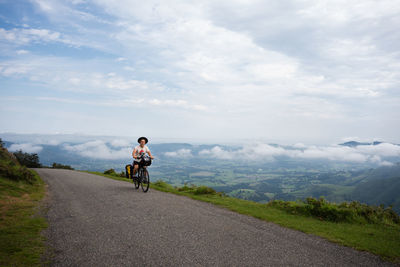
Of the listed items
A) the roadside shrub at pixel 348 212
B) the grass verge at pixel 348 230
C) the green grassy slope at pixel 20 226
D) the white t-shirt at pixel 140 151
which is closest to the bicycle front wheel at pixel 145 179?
the white t-shirt at pixel 140 151

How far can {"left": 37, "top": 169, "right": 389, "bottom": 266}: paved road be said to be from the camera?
15.9ft

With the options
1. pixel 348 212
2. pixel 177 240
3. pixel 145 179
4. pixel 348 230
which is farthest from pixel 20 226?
pixel 348 212

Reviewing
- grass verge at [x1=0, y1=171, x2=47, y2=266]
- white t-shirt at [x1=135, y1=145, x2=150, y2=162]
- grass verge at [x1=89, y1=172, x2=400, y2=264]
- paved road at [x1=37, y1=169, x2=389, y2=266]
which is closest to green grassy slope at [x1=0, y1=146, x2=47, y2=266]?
grass verge at [x1=0, y1=171, x2=47, y2=266]

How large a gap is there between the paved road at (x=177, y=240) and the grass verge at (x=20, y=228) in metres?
0.35

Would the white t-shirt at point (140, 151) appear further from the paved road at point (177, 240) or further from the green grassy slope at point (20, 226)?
the green grassy slope at point (20, 226)

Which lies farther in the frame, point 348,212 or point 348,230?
point 348,212

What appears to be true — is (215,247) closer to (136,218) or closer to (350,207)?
(136,218)

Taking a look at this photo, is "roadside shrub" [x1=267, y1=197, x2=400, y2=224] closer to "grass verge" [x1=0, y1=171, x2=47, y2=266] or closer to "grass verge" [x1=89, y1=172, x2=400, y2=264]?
"grass verge" [x1=89, y1=172, x2=400, y2=264]

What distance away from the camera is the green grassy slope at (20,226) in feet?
15.4

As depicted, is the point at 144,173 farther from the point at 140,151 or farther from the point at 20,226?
the point at 20,226

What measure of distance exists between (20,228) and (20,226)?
8.0 inches

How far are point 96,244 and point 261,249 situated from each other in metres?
3.90

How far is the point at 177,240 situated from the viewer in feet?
19.3

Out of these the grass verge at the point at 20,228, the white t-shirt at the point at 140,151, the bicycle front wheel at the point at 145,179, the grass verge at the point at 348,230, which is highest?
the white t-shirt at the point at 140,151
